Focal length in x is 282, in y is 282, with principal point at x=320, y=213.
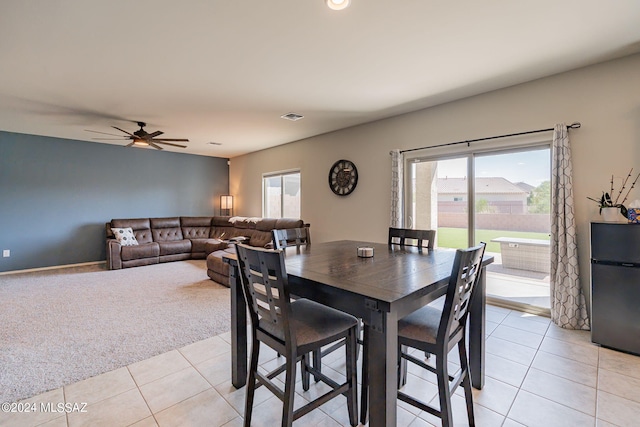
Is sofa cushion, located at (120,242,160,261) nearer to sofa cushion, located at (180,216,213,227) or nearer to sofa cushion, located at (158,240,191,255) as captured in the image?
sofa cushion, located at (158,240,191,255)

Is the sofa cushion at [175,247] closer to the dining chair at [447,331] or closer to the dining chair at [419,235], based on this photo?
the dining chair at [419,235]

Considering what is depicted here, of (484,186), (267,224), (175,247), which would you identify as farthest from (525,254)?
(175,247)

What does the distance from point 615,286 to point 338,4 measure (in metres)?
3.14

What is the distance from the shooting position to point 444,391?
1.36m

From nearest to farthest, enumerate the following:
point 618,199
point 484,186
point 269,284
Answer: point 269,284 → point 618,199 → point 484,186

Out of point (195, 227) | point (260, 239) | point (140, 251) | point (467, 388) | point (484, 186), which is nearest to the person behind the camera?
point (467, 388)

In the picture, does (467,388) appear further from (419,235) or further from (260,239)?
(260,239)

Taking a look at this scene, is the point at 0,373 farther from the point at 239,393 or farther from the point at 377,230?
the point at 377,230

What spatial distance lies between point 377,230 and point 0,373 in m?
4.13

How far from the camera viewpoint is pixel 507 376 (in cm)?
202

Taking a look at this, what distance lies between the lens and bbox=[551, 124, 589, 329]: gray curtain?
277 centimetres

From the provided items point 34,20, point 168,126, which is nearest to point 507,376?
point 34,20

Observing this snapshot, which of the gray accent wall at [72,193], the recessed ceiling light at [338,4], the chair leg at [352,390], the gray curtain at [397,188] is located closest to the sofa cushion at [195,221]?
the gray accent wall at [72,193]

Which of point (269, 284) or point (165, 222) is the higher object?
point (165, 222)
